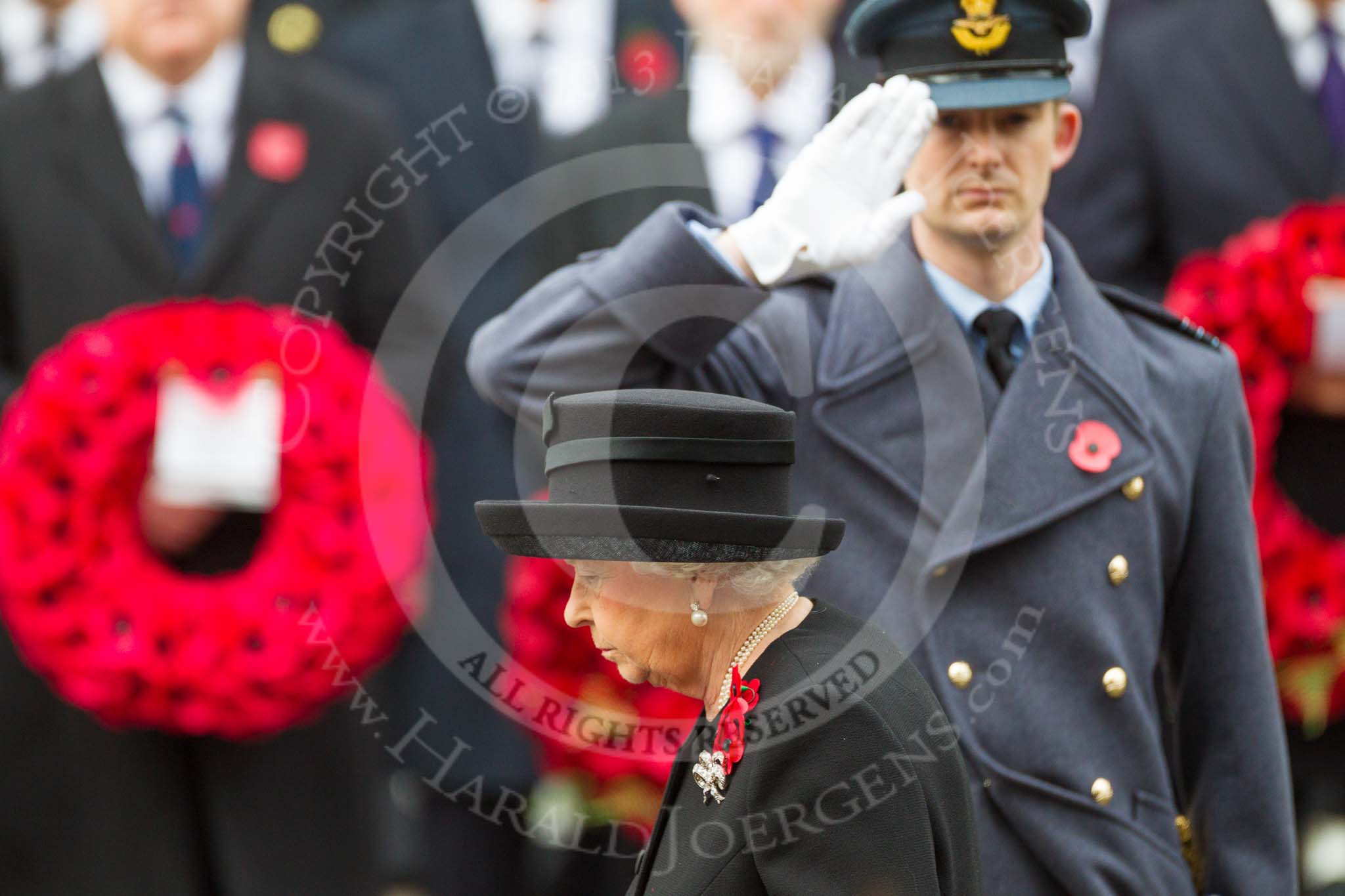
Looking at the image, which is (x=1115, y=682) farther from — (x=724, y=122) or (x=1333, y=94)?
(x=1333, y=94)

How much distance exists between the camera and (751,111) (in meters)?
5.26

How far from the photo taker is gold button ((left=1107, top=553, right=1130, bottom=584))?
3209 millimetres

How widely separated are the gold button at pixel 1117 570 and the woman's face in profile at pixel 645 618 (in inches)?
34.9

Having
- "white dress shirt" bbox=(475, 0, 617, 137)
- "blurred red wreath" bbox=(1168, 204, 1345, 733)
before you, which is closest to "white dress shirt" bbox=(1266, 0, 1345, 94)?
"blurred red wreath" bbox=(1168, 204, 1345, 733)

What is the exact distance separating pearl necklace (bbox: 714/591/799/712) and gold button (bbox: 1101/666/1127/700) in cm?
73

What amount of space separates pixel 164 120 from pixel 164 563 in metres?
1.21

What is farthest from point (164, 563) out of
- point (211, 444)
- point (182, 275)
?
point (182, 275)

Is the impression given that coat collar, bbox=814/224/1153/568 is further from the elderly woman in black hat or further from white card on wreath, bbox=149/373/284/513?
white card on wreath, bbox=149/373/284/513

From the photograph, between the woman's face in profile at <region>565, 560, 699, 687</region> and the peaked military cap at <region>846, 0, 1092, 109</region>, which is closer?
the woman's face in profile at <region>565, 560, 699, 687</region>

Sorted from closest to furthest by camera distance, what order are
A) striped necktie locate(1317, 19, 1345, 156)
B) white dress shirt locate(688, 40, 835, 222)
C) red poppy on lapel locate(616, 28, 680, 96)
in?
1. white dress shirt locate(688, 40, 835, 222)
2. striped necktie locate(1317, 19, 1345, 156)
3. red poppy on lapel locate(616, 28, 680, 96)

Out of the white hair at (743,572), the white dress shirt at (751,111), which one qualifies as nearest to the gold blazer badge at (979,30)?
the white hair at (743,572)

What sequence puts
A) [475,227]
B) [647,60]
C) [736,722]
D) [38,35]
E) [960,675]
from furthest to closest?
[38,35], [647,60], [475,227], [960,675], [736,722]

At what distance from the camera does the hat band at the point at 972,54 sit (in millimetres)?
3371

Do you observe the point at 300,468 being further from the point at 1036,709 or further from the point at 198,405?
the point at 1036,709
